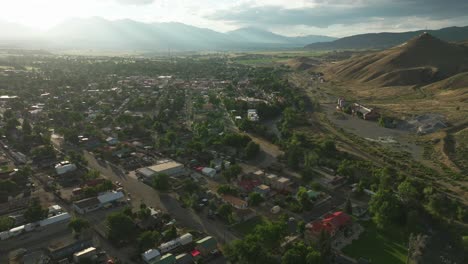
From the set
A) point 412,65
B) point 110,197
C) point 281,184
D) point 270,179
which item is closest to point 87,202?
point 110,197

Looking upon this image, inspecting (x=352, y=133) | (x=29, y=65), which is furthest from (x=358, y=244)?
(x=29, y=65)

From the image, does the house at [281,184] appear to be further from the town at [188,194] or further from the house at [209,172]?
the house at [209,172]

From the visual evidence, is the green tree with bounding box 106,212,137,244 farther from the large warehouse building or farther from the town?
the large warehouse building

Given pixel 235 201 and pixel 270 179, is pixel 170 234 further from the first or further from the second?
pixel 270 179

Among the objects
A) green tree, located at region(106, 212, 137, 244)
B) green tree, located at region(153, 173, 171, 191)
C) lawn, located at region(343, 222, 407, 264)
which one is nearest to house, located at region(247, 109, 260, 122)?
green tree, located at region(153, 173, 171, 191)

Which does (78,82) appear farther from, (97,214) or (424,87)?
(424,87)

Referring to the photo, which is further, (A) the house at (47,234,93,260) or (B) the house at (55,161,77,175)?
(B) the house at (55,161,77,175)
